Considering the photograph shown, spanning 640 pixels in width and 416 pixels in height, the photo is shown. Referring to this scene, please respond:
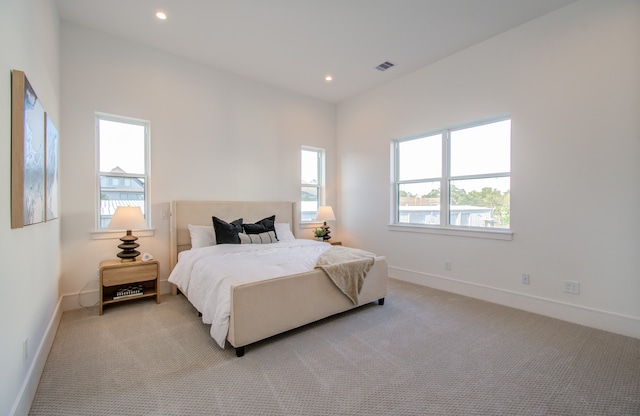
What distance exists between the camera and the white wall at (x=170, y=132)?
3.18m

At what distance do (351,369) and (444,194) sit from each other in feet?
9.28

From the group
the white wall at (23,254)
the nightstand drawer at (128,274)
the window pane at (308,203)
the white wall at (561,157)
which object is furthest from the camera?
the window pane at (308,203)

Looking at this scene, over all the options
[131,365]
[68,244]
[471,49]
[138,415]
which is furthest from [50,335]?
[471,49]

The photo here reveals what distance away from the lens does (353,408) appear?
1634mm

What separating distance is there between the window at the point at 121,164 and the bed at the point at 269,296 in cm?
52

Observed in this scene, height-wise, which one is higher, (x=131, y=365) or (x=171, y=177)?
(x=171, y=177)

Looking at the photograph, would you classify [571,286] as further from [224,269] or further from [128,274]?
[128,274]

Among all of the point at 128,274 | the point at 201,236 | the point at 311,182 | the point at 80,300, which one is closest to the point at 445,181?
the point at 311,182

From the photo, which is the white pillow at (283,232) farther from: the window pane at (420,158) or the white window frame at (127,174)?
the window pane at (420,158)

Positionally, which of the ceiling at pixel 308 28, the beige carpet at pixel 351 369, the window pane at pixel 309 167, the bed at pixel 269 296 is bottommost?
the beige carpet at pixel 351 369

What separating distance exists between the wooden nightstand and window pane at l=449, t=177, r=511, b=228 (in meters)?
3.88

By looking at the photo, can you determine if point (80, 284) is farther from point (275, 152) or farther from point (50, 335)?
point (275, 152)

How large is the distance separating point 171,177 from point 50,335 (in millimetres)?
2080

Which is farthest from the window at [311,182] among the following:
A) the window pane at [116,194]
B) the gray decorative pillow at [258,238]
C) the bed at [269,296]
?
the window pane at [116,194]
